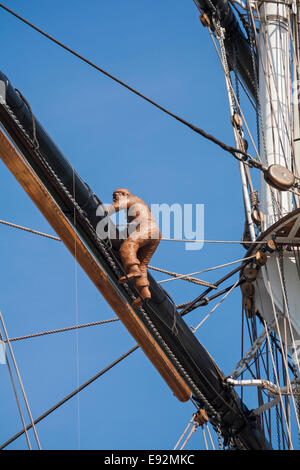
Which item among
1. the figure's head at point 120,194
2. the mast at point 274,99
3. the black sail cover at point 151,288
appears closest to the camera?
the black sail cover at point 151,288

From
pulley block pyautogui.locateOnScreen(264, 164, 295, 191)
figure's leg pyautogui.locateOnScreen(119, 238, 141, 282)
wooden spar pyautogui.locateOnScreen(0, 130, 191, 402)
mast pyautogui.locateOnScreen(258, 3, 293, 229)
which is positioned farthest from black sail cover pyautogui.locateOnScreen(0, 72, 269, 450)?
mast pyautogui.locateOnScreen(258, 3, 293, 229)

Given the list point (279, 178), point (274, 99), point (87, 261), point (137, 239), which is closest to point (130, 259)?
point (137, 239)

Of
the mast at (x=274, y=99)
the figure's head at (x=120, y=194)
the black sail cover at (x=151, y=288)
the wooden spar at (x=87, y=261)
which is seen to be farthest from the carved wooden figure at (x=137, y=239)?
the mast at (x=274, y=99)

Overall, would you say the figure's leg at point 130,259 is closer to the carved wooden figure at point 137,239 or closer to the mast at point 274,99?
the carved wooden figure at point 137,239

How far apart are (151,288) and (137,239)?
549mm

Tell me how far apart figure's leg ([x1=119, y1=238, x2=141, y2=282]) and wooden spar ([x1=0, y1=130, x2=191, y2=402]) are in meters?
0.31

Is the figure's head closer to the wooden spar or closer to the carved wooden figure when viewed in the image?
the carved wooden figure

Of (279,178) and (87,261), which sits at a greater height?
(279,178)

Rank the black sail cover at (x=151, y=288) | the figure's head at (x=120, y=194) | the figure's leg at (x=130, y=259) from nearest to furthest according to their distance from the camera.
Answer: the black sail cover at (x=151, y=288), the figure's leg at (x=130, y=259), the figure's head at (x=120, y=194)

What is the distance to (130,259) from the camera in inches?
340

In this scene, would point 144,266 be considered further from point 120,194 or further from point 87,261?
point 120,194

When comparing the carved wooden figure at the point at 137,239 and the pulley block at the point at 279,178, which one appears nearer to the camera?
the carved wooden figure at the point at 137,239

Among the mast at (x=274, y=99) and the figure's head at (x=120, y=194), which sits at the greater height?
the mast at (x=274, y=99)

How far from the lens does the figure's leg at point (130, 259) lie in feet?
28.3
